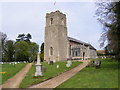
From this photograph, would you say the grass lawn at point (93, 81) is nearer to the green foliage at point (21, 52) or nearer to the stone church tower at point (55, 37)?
the stone church tower at point (55, 37)

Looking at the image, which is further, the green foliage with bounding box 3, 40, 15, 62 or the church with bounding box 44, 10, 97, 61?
the green foliage with bounding box 3, 40, 15, 62

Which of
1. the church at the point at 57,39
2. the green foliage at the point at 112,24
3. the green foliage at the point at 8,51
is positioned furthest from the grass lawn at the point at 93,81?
the green foliage at the point at 8,51

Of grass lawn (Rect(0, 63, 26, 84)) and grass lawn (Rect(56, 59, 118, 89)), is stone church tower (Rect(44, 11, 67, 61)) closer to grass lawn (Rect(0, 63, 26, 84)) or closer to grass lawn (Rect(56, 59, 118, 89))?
grass lawn (Rect(0, 63, 26, 84))

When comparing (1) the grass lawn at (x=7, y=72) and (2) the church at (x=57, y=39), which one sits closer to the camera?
(1) the grass lawn at (x=7, y=72)

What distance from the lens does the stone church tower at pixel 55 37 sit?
141ft

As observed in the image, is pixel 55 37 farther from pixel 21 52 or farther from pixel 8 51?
pixel 8 51

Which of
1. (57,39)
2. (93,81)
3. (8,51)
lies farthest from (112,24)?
(8,51)

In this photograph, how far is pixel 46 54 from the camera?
149ft

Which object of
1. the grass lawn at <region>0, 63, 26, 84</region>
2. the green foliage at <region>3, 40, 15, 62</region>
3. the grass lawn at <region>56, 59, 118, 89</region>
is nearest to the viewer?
the grass lawn at <region>56, 59, 118, 89</region>

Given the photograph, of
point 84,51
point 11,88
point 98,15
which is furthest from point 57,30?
point 11,88

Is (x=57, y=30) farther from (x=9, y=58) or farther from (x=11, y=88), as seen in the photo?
(x=11, y=88)

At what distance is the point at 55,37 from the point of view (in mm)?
43469

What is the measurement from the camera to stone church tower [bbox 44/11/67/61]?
43.0 m

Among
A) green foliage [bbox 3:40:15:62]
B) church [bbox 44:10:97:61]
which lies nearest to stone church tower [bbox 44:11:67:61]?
church [bbox 44:10:97:61]
